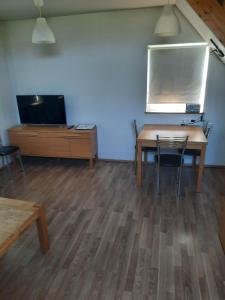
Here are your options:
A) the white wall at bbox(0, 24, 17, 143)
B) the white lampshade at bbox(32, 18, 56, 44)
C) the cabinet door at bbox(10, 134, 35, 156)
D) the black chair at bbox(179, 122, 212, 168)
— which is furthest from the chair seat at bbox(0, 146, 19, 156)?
the black chair at bbox(179, 122, 212, 168)

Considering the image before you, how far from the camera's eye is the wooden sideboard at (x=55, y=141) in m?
3.78

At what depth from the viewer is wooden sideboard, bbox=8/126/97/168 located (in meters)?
3.78

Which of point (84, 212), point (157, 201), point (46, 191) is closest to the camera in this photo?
point (84, 212)

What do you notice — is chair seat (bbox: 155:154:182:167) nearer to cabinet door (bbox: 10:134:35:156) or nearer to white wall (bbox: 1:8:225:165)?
white wall (bbox: 1:8:225:165)

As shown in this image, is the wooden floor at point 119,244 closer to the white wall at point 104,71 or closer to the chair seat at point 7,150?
the chair seat at point 7,150

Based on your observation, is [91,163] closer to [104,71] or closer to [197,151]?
[104,71]

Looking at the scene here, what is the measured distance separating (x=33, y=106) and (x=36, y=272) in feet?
9.93

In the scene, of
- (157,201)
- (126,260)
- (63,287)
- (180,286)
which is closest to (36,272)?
(63,287)

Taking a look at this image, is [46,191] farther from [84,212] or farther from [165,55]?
[165,55]

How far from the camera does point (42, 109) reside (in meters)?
4.02

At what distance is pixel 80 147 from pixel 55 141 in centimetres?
49

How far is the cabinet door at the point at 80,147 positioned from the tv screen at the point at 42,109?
0.51 meters

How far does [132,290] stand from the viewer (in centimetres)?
168

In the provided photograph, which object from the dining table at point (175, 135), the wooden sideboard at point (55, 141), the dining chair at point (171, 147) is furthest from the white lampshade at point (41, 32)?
the dining chair at point (171, 147)
